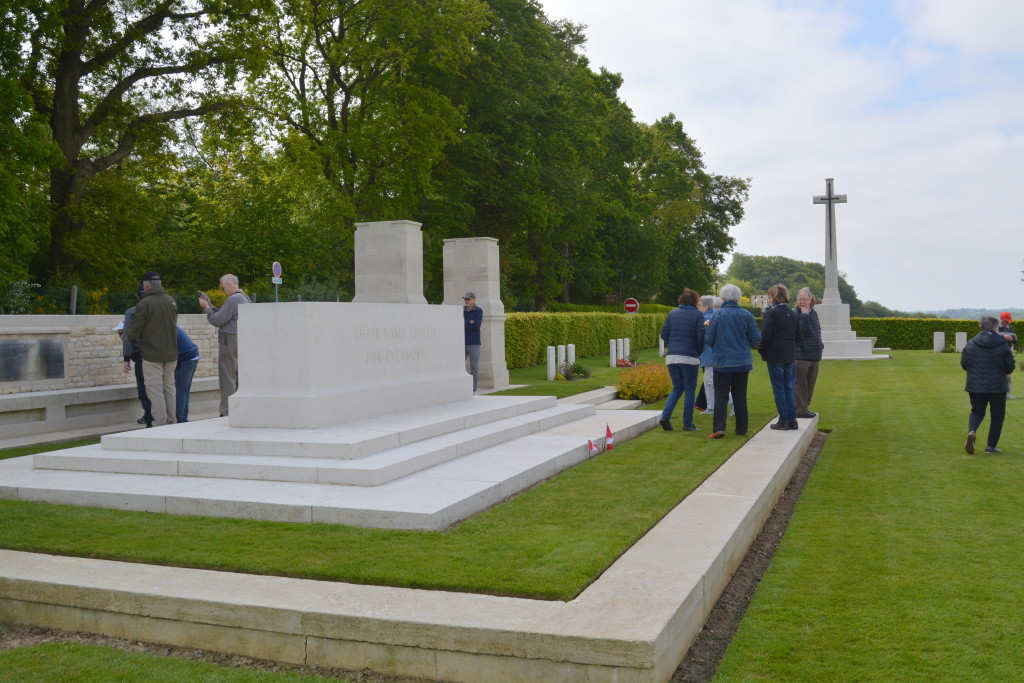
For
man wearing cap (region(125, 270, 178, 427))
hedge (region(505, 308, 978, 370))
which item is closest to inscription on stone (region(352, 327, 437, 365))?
man wearing cap (region(125, 270, 178, 427))

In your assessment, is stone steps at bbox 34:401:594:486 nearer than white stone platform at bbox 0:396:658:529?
No

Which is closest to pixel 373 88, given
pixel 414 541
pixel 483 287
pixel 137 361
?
pixel 483 287

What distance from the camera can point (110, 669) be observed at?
424 cm

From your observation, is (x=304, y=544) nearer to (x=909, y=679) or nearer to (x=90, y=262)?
(x=909, y=679)

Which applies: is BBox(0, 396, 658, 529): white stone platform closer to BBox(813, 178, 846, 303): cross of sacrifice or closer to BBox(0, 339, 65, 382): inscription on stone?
BBox(0, 339, 65, 382): inscription on stone

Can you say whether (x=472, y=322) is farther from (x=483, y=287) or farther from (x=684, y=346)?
(x=684, y=346)

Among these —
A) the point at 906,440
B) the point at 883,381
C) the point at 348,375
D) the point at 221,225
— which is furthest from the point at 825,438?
the point at 221,225

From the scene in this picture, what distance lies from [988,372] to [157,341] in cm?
1036

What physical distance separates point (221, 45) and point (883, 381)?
66.8ft

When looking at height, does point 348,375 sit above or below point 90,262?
below

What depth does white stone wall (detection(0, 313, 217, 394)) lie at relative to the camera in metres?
12.3

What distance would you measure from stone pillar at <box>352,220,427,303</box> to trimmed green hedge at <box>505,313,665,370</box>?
820 centimetres

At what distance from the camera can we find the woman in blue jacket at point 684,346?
1135cm

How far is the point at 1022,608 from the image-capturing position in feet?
16.3
